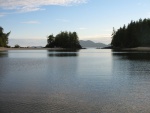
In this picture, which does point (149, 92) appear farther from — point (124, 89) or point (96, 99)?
point (96, 99)

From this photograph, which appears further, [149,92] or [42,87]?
[42,87]

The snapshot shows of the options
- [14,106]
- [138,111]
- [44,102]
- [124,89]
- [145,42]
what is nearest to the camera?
[138,111]

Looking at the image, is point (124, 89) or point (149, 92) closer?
point (149, 92)

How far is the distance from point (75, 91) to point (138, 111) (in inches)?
295

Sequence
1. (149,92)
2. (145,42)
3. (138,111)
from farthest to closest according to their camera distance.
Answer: (145,42)
(149,92)
(138,111)

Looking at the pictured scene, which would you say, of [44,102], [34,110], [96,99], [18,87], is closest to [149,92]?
[96,99]

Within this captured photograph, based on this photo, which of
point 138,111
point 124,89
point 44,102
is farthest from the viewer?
point 124,89

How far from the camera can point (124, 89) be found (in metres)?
22.7

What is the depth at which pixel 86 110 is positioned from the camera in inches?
611

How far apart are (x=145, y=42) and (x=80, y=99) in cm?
18873

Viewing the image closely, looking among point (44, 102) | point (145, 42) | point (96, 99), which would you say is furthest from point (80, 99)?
point (145, 42)

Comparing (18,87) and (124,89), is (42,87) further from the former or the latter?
(124,89)

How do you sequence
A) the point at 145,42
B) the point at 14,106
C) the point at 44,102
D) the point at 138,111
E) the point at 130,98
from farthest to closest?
the point at 145,42, the point at 130,98, the point at 44,102, the point at 14,106, the point at 138,111

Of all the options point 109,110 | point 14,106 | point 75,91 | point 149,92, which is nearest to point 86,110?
point 109,110
